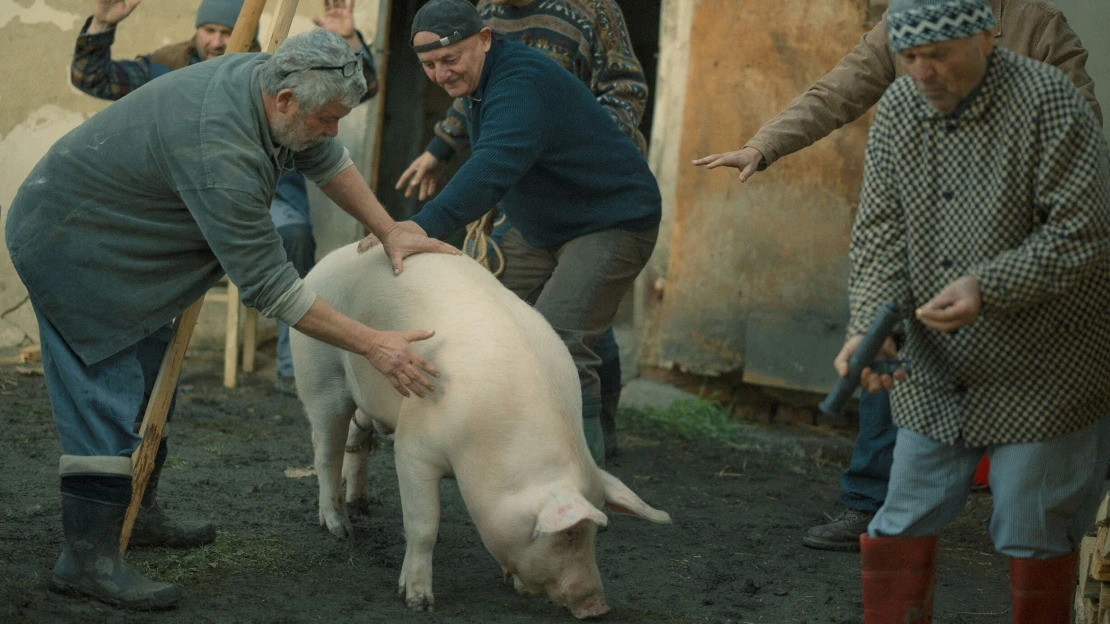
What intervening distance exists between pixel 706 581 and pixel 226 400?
355cm

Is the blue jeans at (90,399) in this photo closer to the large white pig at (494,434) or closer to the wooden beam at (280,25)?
the large white pig at (494,434)

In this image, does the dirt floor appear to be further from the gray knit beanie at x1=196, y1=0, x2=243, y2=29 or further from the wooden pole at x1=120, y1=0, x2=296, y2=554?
the gray knit beanie at x1=196, y1=0, x2=243, y2=29

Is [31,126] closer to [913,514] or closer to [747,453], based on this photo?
[747,453]

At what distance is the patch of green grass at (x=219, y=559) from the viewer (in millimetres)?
3988

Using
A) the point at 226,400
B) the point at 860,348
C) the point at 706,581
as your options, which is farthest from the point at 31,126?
the point at 860,348

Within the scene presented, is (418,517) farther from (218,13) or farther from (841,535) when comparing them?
(218,13)

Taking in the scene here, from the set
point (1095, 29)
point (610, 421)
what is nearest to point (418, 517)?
point (610, 421)

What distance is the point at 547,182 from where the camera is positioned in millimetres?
4645

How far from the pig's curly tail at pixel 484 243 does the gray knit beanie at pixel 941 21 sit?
99.2 inches

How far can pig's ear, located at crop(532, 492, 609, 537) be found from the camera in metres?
3.43

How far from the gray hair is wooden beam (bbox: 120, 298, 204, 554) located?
3.02 ft

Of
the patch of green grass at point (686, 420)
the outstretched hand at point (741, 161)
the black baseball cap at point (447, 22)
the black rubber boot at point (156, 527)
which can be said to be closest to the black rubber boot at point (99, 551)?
the black rubber boot at point (156, 527)

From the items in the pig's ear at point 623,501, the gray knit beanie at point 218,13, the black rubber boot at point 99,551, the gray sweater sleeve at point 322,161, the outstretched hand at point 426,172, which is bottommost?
the black rubber boot at point 99,551

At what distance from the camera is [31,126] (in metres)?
7.30
